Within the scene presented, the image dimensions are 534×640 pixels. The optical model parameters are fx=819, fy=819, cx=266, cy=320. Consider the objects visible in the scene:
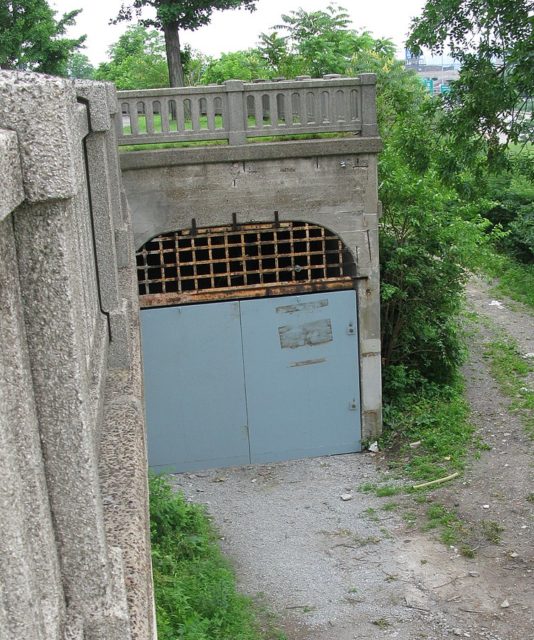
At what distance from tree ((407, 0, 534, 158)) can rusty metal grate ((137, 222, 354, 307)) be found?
232cm

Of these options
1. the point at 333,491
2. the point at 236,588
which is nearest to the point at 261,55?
the point at 333,491

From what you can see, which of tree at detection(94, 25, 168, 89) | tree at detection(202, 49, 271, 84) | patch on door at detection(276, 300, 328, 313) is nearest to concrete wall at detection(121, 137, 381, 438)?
patch on door at detection(276, 300, 328, 313)

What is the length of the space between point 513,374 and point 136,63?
27.6 m

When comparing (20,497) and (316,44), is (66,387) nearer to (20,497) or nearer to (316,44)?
(20,497)

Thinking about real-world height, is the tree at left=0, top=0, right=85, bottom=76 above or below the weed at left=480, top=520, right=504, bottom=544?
above

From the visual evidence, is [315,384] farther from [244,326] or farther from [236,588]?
[236,588]

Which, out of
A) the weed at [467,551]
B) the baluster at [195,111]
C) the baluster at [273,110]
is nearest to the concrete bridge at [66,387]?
the baluster at [195,111]

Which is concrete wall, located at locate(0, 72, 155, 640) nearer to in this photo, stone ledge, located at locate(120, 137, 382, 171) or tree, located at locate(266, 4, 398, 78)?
stone ledge, located at locate(120, 137, 382, 171)

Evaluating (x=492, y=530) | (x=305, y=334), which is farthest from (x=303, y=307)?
(x=492, y=530)

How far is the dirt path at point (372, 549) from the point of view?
7266mm

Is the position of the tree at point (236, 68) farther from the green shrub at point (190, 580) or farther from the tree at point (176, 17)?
the green shrub at point (190, 580)

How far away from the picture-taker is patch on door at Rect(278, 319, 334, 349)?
10.3 meters

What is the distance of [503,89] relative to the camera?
980 centimetres

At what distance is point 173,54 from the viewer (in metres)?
19.6
